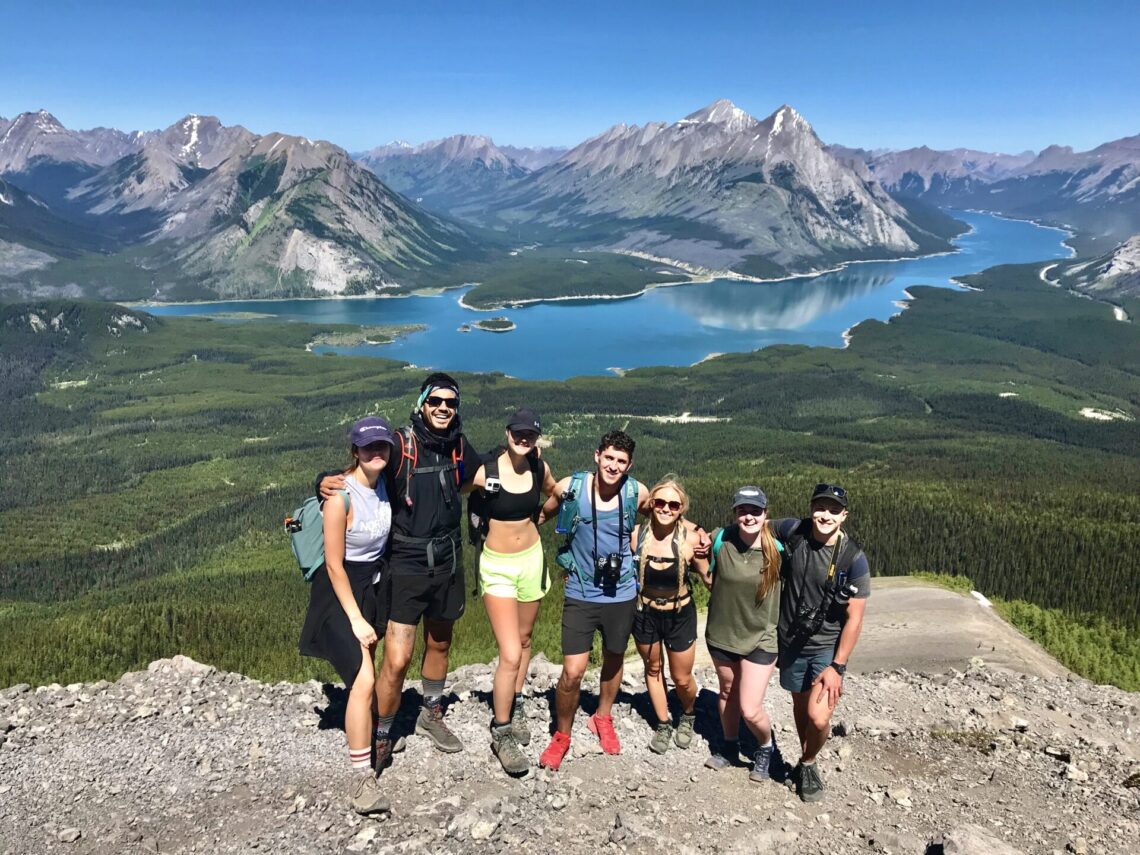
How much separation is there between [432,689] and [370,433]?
5.64m

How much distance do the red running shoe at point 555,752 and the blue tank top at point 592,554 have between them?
107 inches

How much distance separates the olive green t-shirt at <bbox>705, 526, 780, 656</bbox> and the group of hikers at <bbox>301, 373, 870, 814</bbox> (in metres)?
0.02

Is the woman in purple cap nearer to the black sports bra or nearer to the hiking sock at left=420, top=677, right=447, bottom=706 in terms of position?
the black sports bra

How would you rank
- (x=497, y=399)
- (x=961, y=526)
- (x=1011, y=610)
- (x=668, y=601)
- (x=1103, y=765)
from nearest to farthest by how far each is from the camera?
(x=668, y=601)
(x=1103, y=765)
(x=1011, y=610)
(x=961, y=526)
(x=497, y=399)

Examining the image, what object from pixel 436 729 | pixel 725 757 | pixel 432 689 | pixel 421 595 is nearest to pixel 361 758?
pixel 436 729

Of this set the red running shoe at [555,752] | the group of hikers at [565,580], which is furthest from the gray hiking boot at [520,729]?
the red running shoe at [555,752]

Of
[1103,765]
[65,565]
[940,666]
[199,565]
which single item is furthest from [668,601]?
[65,565]

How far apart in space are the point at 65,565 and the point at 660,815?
97064 millimetres

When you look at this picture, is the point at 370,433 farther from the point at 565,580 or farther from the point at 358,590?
the point at 565,580

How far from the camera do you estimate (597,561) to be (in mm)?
Result: 12219

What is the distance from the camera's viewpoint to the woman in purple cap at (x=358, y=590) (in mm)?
10641

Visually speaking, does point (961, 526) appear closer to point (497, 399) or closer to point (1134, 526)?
point (1134, 526)

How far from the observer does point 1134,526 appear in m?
62.5

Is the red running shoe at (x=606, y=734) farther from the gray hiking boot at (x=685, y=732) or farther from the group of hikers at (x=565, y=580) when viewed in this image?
the gray hiking boot at (x=685, y=732)
